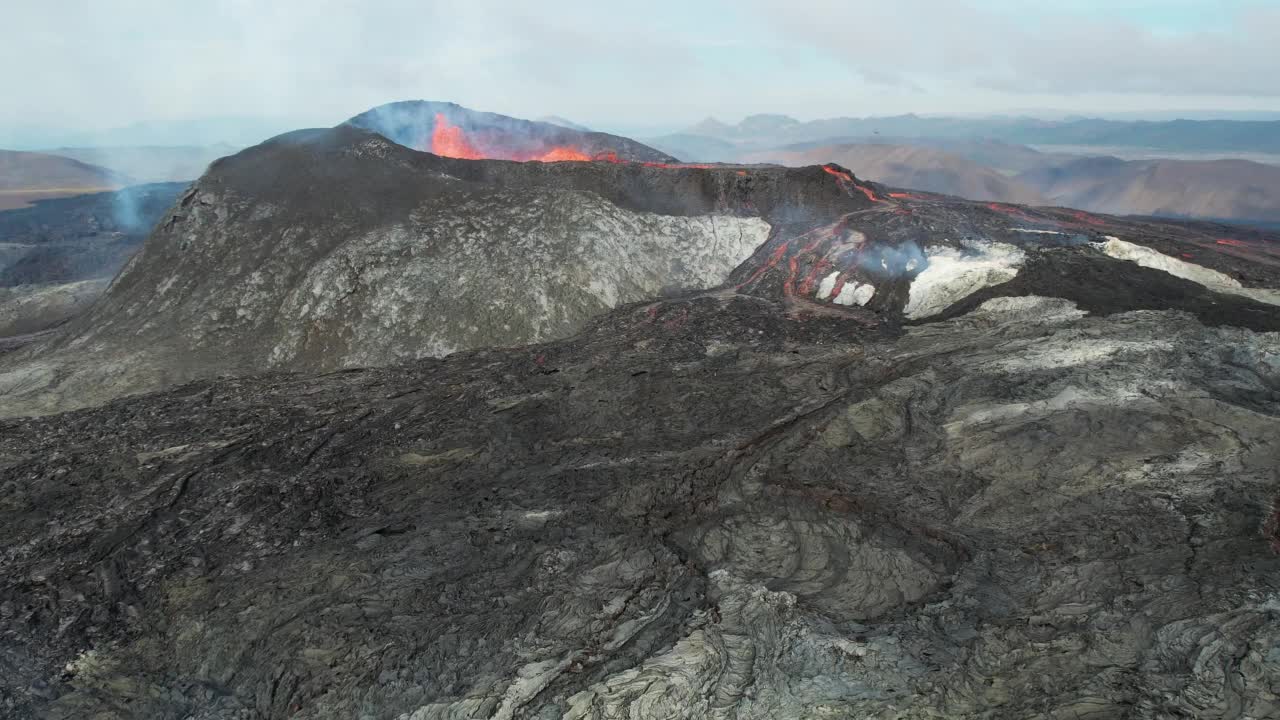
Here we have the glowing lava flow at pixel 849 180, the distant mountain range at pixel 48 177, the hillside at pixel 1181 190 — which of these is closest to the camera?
the glowing lava flow at pixel 849 180

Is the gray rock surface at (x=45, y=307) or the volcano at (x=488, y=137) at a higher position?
the volcano at (x=488, y=137)

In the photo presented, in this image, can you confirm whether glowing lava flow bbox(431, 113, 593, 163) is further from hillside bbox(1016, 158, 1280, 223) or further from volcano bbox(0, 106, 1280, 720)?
hillside bbox(1016, 158, 1280, 223)

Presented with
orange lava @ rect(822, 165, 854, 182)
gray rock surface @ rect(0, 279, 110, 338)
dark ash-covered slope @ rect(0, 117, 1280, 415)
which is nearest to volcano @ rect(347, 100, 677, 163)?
dark ash-covered slope @ rect(0, 117, 1280, 415)

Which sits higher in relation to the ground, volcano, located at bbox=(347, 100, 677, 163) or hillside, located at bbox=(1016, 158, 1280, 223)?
volcano, located at bbox=(347, 100, 677, 163)

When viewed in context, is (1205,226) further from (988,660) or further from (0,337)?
(0,337)

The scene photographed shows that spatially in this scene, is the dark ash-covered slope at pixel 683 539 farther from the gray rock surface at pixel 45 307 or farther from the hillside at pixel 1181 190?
the hillside at pixel 1181 190

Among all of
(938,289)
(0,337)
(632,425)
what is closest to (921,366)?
(938,289)

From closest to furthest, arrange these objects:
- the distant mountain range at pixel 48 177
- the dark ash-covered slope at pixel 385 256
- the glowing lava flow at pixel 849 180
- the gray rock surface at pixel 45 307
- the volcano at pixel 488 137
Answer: the dark ash-covered slope at pixel 385 256 → the gray rock surface at pixel 45 307 → the glowing lava flow at pixel 849 180 → the volcano at pixel 488 137 → the distant mountain range at pixel 48 177

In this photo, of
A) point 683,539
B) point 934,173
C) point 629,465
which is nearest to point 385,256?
point 629,465

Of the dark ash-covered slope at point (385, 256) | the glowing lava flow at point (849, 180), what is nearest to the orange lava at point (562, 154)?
the dark ash-covered slope at point (385, 256)
